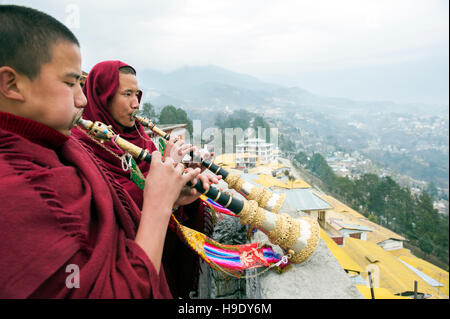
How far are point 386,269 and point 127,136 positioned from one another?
21.1m

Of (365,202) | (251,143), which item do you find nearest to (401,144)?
(365,202)

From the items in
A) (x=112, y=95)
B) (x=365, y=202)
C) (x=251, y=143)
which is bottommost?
(x=365, y=202)

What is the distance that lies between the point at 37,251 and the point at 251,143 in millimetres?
42429

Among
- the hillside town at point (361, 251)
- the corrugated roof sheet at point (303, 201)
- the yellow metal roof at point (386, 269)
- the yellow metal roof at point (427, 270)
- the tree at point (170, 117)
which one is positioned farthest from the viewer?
the tree at point (170, 117)

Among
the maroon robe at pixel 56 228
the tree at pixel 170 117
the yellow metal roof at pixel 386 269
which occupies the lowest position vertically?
the yellow metal roof at pixel 386 269

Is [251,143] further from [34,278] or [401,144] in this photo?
[401,144]

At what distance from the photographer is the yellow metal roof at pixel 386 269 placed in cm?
1564

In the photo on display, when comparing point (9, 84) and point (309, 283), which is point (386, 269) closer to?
point (309, 283)

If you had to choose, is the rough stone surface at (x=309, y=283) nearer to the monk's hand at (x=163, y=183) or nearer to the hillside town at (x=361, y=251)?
the monk's hand at (x=163, y=183)

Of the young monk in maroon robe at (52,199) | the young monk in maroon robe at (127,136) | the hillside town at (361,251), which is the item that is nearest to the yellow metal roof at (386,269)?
the hillside town at (361,251)

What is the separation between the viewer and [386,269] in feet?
57.9

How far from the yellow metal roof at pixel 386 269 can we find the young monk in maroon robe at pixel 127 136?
52.4ft

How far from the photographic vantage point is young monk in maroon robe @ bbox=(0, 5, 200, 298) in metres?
0.77
